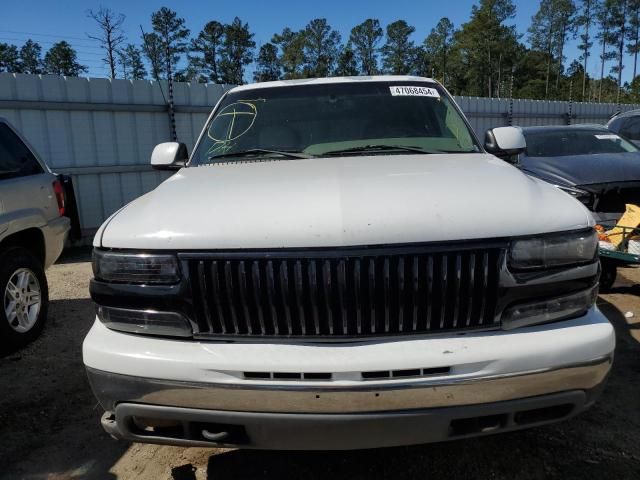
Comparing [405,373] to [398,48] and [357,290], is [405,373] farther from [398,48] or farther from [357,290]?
[398,48]

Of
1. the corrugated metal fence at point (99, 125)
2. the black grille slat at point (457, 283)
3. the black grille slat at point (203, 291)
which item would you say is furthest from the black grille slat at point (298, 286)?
the corrugated metal fence at point (99, 125)

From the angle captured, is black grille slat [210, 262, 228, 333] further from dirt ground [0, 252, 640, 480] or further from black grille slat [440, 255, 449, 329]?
dirt ground [0, 252, 640, 480]

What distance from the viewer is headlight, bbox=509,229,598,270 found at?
196 cm

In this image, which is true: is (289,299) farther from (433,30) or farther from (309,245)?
(433,30)

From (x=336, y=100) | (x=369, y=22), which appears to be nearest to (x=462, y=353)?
(x=336, y=100)

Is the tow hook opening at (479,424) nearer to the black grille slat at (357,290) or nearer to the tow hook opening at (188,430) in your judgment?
the black grille slat at (357,290)

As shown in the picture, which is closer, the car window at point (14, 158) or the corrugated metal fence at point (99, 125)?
the car window at point (14, 158)

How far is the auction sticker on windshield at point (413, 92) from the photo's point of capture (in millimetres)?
3572

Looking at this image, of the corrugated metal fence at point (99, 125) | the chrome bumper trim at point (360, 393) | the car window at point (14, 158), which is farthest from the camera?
the corrugated metal fence at point (99, 125)

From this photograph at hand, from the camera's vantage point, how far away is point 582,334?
1.96 meters

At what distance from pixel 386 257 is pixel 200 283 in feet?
2.33

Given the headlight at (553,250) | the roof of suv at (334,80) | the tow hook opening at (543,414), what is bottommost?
the tow hook opening at (543,414)

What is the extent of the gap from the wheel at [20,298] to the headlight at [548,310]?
3.77 meters

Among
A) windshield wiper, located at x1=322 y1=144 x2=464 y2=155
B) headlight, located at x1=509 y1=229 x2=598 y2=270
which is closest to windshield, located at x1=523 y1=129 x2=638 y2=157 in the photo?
windshield wiper, located at x1=322 y1=144 x2=464 y2=155
